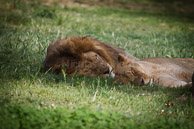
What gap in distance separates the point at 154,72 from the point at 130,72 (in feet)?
1.55

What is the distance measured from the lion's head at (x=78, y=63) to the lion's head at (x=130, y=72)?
0.68 ft

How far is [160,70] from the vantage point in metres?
5.73

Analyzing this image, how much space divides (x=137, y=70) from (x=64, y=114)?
2.31m

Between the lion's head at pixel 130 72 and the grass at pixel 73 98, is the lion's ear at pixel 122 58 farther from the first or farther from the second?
the grass at pixel 73 98

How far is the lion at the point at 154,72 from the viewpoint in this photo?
538 centimetres

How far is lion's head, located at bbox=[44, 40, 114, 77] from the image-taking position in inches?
221

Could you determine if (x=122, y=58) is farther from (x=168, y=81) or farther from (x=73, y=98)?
(x=73, y=98)

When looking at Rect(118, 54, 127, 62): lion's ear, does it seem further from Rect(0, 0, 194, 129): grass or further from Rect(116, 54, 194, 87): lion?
Rect(0, 0, 194, 129): grass

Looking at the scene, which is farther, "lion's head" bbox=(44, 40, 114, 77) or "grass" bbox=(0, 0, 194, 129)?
"lion's head" bbox=(44, 40, 114, 77)

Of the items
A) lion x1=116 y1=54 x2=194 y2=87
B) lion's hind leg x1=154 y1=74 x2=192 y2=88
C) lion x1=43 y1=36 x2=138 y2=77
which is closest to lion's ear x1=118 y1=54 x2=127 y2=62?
lion x1=116 y1=54 x2=194 y2=87

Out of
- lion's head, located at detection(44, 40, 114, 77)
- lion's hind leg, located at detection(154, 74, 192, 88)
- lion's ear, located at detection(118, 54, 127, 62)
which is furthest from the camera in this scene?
lion's ear, located at detection(118, 54, 127, 62)

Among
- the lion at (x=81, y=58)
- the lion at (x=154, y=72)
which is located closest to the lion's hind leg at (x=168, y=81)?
the lion at (x=154, y=72)

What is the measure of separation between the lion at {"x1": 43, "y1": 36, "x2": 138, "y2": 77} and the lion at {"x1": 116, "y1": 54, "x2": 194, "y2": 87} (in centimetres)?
25

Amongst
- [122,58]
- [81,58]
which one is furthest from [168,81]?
[81,58]
